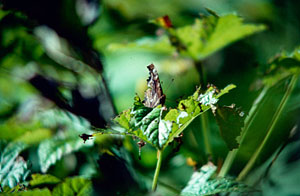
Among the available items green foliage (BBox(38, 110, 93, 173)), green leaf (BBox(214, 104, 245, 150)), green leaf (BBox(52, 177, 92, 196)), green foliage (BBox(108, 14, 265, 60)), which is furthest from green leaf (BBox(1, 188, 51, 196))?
green foliage (BBox(108, 14, 265, 60))

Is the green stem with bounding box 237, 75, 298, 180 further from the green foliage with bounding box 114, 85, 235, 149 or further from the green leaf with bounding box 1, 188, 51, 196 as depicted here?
the green leaf with bounding box 1, 188, 51, 196

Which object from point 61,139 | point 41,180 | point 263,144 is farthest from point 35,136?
point 263,144

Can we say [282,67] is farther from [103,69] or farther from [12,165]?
[12,165]

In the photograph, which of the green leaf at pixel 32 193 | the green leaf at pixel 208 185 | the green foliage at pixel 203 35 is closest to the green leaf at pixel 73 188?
the green leaf at pixel 32 193

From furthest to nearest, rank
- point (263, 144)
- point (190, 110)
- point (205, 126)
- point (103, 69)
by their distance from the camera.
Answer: point (103, 69)
point (205, 126)
point (263, 144)
point (190, 110)

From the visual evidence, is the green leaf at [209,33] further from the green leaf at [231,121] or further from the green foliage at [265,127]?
the green leaf at [231,121]

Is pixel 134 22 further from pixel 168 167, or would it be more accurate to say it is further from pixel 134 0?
pixel 168 167

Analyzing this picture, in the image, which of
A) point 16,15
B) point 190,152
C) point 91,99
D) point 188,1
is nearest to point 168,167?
point 190,152
